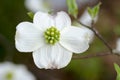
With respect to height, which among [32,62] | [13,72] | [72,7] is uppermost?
[72,7]

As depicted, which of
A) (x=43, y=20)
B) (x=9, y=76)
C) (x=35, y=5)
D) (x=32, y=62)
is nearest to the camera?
(x=43, y=20)

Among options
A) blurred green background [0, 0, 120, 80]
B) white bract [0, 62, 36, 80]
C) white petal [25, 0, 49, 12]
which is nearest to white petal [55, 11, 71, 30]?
white bract [0, 62, 36, 80]

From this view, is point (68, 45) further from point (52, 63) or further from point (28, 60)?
point (28, 60)

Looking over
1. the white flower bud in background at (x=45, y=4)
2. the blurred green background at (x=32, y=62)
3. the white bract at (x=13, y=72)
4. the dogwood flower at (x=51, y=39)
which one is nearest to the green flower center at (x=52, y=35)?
the dogwood flower at (x=51, y=39)

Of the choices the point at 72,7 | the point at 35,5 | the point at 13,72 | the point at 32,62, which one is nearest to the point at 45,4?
the point at 35,5

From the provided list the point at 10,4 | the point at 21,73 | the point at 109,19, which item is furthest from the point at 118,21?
the point at 21,73

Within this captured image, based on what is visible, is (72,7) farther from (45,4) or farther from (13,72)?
(45,4)

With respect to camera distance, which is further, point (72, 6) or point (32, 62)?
point (32, 62)
